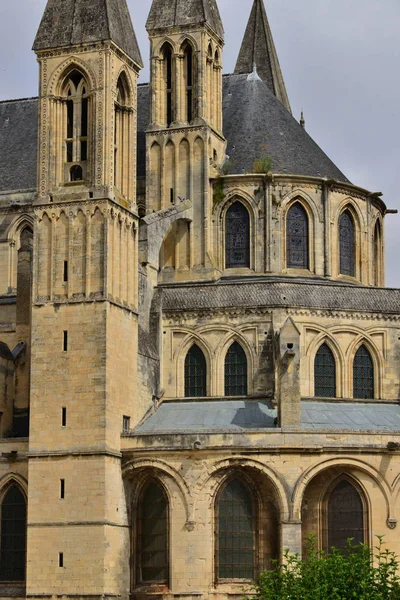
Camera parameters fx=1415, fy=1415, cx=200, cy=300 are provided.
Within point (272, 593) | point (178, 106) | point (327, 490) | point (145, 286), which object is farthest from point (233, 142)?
point (272, 593)

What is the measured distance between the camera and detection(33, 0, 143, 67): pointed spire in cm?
4794

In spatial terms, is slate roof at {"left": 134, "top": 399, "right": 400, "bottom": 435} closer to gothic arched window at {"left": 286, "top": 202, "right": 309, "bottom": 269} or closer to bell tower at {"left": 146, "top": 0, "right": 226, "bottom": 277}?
bell tower at {"left": 146, "top": 0, "right": 226, "bottom": 277}

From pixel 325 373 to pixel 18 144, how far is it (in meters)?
18.4

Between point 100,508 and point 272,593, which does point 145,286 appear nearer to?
point 100,508

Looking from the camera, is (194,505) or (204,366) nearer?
(194,505)

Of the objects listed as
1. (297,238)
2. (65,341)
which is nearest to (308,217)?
(297,238)

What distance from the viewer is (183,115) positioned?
54906 millimetres

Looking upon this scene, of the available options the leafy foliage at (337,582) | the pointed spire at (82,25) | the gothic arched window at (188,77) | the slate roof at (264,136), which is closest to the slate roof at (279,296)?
the slate roof at (264,136)

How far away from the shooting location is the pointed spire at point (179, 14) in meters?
54.8

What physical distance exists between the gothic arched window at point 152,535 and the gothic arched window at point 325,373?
7.28m

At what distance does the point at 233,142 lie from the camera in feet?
186

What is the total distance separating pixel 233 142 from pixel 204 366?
11315 mm

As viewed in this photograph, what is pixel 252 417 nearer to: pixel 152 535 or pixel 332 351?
pixel 332 351

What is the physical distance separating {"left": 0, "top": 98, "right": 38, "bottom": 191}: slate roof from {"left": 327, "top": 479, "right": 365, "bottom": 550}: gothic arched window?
20.5m
